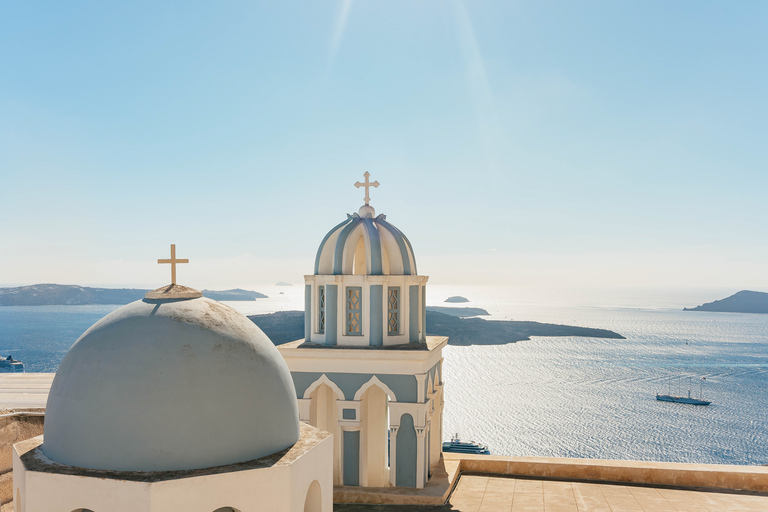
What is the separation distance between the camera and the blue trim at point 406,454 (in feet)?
36.5

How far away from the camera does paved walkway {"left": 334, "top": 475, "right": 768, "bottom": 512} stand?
34.2 feet

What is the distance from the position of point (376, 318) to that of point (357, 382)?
1.38 meters

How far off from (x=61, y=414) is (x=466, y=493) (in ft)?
27.6

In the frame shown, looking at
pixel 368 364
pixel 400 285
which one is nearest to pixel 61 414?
pixel 368 364

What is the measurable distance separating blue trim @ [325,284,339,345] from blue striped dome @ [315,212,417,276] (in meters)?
0.42

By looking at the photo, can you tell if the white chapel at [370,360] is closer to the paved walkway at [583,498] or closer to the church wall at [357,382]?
the church wall at [357,382]

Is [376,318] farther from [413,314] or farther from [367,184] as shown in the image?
[367,184]

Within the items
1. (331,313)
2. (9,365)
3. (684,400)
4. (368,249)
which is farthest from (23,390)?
(684,400)

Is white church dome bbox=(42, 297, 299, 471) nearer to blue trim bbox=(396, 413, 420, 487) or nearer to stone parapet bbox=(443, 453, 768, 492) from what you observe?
blue trim bbox=(396, 413, 420, 487)

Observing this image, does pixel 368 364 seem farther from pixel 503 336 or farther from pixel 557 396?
pixel 503 336

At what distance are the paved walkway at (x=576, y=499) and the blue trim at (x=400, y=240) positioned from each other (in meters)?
4.78

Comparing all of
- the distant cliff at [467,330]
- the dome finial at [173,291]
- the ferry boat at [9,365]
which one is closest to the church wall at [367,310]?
the dome finial at [173,291]

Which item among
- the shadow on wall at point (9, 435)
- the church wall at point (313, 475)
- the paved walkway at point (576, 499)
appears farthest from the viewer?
the paved walkway at point (576, 499)

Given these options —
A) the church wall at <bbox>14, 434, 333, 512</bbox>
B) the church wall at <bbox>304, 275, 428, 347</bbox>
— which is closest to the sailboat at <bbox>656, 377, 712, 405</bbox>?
the church wall at <bbox>304, 275, 428, 347</bbox>
